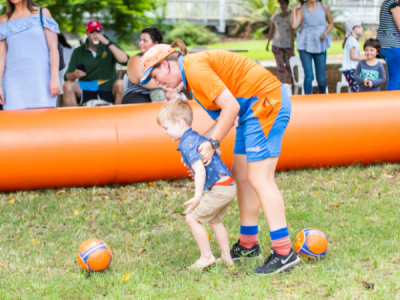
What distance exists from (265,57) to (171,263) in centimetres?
1676

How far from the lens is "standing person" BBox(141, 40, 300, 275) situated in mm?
2787

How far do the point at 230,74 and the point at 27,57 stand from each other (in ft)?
10.1

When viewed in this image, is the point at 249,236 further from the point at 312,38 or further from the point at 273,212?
the point at 312,38

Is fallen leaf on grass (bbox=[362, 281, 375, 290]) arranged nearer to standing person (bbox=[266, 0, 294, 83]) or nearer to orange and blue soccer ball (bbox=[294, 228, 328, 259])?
orange and blue soccer ball (bbox=[294, 228, 328, 259])

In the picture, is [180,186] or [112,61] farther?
[112,61]

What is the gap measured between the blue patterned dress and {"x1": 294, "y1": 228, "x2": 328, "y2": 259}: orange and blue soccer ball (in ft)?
11.2

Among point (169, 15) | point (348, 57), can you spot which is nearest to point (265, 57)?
point (169, 15)

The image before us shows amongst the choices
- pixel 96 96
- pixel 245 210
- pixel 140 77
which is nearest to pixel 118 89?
pixel 96 96

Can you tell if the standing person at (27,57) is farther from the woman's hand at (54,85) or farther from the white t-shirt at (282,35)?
the white t-shirt at (282,35)

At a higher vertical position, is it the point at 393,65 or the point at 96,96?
the point at 393,65

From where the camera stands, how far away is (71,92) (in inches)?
283

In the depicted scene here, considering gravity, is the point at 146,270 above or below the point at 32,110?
below

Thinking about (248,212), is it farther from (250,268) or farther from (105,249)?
(105,249)

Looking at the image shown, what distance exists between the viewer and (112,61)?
23.9 feet
